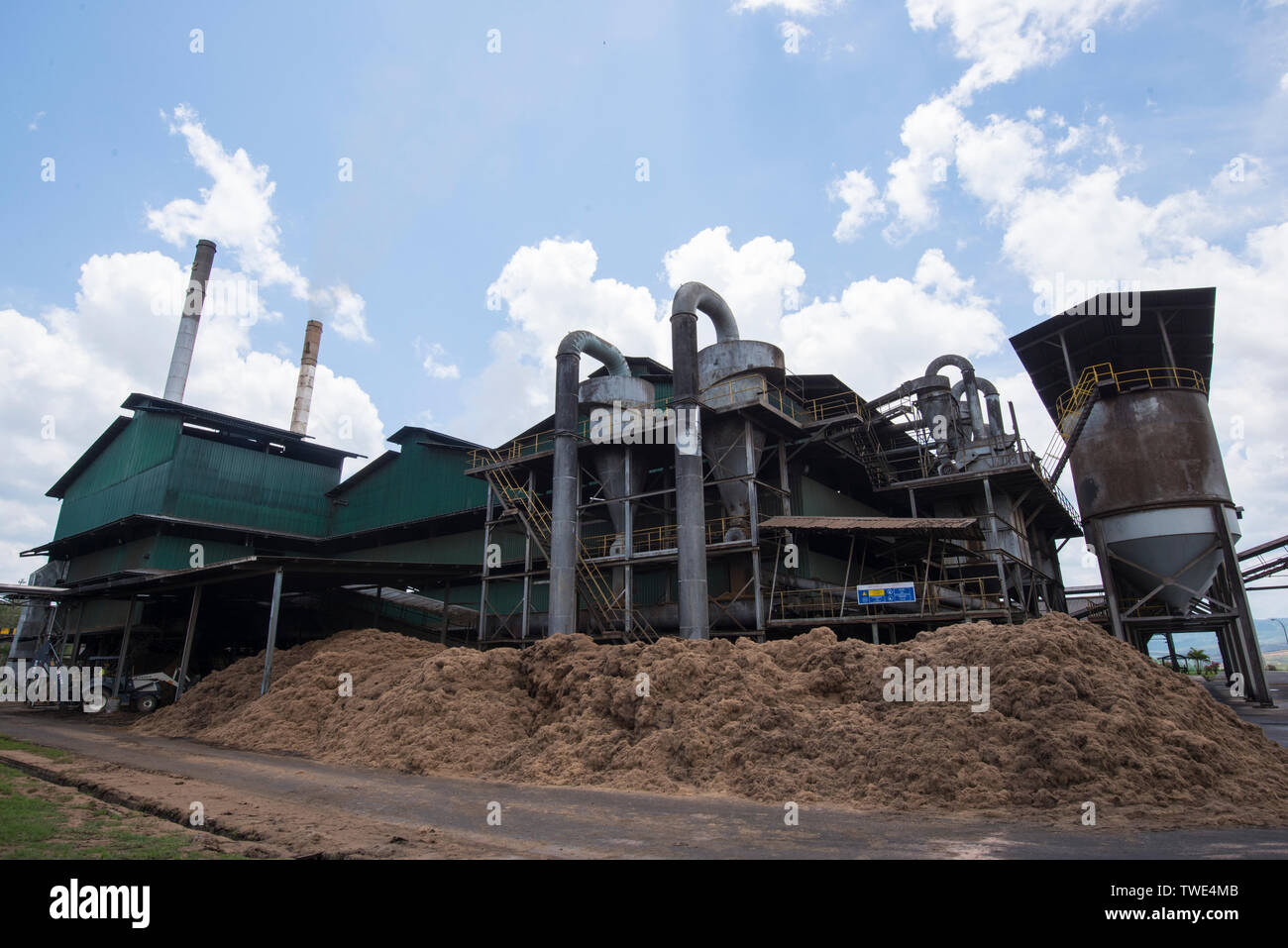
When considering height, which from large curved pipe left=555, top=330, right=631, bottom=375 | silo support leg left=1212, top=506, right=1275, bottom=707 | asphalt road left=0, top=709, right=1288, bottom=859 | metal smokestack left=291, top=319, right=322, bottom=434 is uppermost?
metal smokestack left=291, top=319, right=322, bottom=434

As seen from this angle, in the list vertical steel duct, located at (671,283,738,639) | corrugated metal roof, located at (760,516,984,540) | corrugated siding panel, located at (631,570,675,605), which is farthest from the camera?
corrugated siding panel, located at (631,570,675,605)

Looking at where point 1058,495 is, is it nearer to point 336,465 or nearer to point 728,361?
point 728,361

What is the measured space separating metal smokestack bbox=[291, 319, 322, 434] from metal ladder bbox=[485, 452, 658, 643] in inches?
829

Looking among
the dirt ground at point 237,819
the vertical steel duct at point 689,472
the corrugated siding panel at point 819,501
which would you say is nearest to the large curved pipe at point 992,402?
the corrugated siding panel at point 819,501

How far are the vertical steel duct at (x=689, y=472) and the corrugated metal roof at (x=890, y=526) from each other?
2.18 metres

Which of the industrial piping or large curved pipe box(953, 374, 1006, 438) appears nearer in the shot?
the industrial piping

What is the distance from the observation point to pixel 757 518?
21.0 m

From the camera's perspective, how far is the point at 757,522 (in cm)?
2116

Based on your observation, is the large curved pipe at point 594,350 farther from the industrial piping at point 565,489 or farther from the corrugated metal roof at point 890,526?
the corrugated metal roof at point 890,526

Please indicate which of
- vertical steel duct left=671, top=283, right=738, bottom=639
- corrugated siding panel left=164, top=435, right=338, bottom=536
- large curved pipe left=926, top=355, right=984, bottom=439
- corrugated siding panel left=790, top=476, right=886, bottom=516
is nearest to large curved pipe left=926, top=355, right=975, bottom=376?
large curved pipe left=926, top=355, right=984, bottom=439

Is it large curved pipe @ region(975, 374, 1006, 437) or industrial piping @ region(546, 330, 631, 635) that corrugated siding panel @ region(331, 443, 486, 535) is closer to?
industrial piping @ region(546, 330, 631, 635)

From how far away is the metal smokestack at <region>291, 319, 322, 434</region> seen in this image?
139 ft

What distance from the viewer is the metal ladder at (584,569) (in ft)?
72.1

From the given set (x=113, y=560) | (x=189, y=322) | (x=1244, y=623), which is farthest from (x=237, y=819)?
(x=189, y=322)
